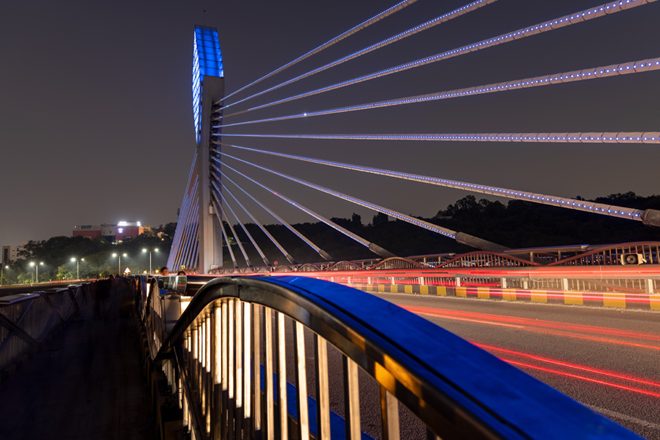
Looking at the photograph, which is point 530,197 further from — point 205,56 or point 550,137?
point 205,56

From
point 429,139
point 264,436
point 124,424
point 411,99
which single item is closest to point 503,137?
point 429,139

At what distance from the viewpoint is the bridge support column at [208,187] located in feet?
113

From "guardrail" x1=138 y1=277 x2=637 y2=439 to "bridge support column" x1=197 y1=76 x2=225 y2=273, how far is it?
107ft

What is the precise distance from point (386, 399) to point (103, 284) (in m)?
22.7

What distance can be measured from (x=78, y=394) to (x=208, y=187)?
28.8m

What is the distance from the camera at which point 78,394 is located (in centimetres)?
759

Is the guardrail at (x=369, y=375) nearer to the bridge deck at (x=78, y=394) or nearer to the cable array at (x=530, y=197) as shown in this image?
the bridge deck at (x=78, y=394)

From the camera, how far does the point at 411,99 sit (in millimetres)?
16375

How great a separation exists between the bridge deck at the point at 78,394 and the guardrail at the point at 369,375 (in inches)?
142

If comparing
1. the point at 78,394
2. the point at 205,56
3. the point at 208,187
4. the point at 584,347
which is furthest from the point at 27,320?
the point at 205,56

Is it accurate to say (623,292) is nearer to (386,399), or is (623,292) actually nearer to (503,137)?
(503,137)

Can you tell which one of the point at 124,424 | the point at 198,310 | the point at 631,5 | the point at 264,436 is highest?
the point at 631,5

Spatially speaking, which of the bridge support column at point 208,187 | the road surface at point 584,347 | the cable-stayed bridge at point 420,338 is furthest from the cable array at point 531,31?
the bridge support column at point 208,187

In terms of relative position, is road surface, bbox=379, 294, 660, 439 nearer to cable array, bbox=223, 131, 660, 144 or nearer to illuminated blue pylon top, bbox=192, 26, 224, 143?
cable array, bbox=223, 131, 660, 144
